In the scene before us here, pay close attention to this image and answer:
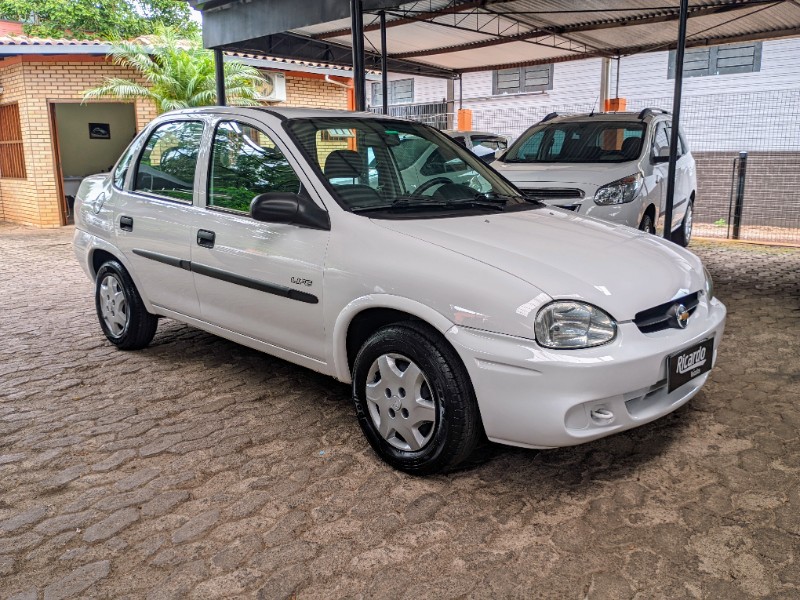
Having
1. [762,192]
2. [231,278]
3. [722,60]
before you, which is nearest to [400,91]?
[722,60]

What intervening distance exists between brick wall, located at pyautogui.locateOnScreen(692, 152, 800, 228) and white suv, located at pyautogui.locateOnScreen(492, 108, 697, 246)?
445 centimetres

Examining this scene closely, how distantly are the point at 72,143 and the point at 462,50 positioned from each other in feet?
36.0

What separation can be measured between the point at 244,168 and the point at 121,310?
72.0 inches

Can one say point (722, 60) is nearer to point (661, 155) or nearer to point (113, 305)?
point (661, 155)

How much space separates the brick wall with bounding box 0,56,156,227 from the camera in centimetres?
1448

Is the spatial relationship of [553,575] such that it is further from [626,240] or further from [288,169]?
[288,169]

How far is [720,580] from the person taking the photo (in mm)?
2561

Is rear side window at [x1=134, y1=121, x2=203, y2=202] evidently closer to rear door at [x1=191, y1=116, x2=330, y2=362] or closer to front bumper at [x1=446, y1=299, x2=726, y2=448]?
rear door at [x1=191, y1=116, x2=330, y2=362]

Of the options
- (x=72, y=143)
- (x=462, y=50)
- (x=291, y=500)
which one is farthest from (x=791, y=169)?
(x=72, y=143)

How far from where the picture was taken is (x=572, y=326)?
2.94m

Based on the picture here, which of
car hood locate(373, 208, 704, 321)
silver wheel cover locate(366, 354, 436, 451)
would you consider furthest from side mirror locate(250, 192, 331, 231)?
silver wheel cover locate(366, 354, 436, 451)

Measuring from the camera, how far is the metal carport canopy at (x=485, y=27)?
9914 millimetres

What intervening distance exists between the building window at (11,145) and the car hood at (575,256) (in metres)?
14.7

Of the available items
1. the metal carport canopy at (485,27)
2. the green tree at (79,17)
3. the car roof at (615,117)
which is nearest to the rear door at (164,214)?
the metal carport canopy at (485,27)
